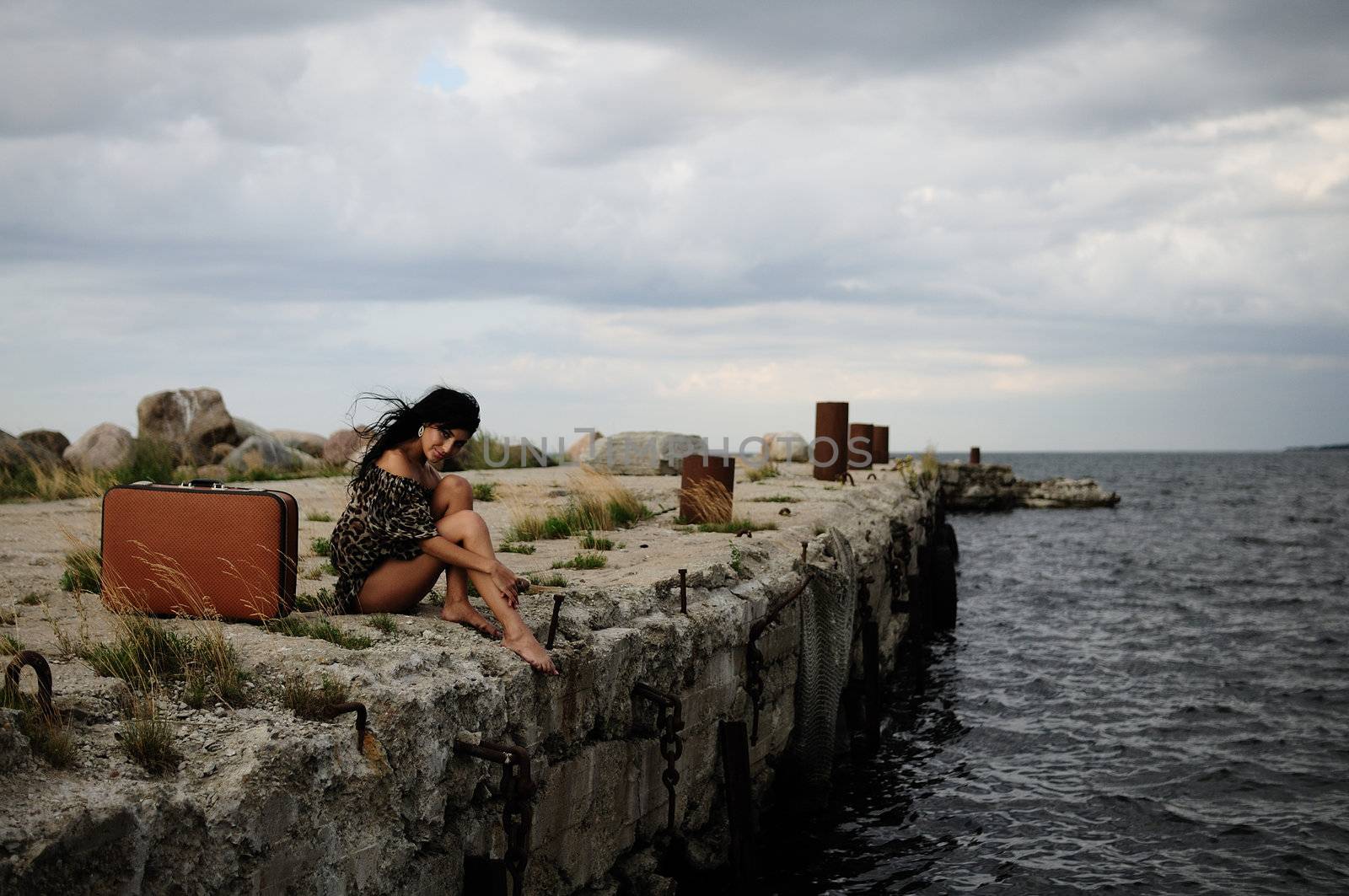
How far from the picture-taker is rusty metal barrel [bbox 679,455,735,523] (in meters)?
9.69

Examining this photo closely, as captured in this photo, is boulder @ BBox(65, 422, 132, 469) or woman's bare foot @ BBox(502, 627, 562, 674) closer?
woman's bare foot @ BBox(502, 627, 562, 674)

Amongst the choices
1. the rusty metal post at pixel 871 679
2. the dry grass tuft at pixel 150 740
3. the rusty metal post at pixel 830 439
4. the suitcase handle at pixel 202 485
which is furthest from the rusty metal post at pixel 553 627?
the rusty metal post at pixel 830 439

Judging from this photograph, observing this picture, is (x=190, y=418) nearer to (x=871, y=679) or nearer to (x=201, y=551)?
(x=871, y=679)

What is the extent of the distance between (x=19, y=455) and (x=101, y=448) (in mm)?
2785

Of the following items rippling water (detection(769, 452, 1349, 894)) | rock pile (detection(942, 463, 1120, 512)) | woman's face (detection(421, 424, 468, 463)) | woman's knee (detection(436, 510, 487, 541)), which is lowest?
rippling water (detection(769, 452, 1349, 894))

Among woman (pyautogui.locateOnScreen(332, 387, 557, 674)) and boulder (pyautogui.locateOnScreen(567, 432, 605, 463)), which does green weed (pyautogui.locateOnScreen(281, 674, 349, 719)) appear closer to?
woman (pyautogui.locateOnScreen(332, 387, 557, 674))

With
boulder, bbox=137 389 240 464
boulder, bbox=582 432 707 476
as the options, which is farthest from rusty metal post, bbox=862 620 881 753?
boulder, bbox=137 389 240 464

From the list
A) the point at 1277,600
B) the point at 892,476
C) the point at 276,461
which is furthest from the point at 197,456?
the point at 1277,600

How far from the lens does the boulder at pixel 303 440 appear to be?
2439 cm

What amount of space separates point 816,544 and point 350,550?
15.5 feet

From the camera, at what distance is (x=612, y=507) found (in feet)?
32.8

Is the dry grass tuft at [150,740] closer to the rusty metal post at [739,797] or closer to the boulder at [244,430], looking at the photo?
the rusty metal post at [739,797]

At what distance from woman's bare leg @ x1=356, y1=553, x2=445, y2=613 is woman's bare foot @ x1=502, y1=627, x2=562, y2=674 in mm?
574

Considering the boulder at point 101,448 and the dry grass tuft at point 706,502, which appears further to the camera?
the boulder at point 101,448
